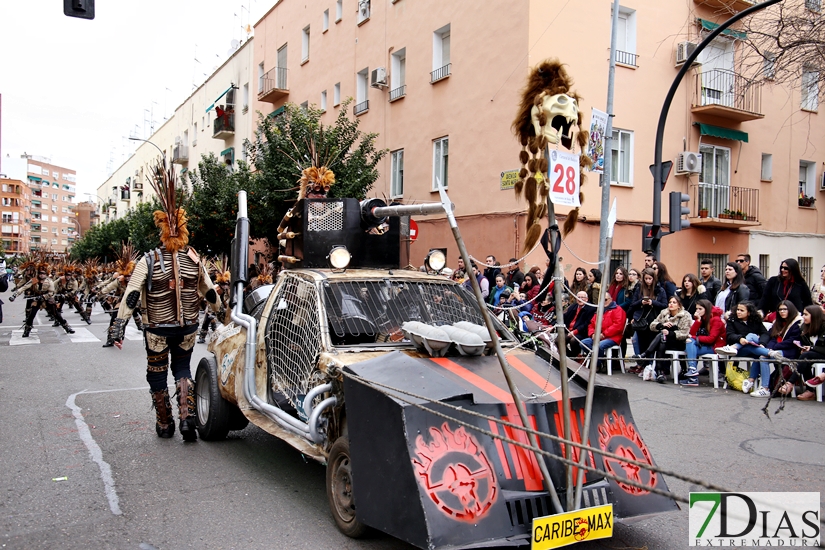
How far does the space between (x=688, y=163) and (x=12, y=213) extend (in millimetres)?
134569

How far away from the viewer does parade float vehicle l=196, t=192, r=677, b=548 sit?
12.0 feet

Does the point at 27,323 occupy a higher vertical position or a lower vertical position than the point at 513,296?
lower

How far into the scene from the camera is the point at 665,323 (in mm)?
Result: 10719

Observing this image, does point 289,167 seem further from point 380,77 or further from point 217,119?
point 217,119

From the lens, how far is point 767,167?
69.4 ft

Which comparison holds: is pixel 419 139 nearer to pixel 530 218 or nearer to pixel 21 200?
pixel 530 218

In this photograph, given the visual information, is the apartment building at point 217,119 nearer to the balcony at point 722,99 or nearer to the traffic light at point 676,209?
the balcony at point 722,99

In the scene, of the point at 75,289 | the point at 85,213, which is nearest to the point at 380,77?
the point at 75,289

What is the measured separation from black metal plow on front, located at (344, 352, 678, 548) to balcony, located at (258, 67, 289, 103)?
91.2 ft

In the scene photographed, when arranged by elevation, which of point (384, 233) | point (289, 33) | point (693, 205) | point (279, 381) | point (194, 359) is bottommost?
point (194, 359)

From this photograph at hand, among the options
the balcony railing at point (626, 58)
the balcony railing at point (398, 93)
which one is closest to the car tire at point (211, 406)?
the balcony railing at point (626, 58)

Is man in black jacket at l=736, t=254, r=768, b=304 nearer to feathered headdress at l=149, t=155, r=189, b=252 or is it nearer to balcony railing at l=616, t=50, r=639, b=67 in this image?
balcony railing at l=616, t=50, r=639, b=67

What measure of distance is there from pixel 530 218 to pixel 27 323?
17.3m

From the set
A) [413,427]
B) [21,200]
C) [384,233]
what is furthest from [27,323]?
[21,200]
